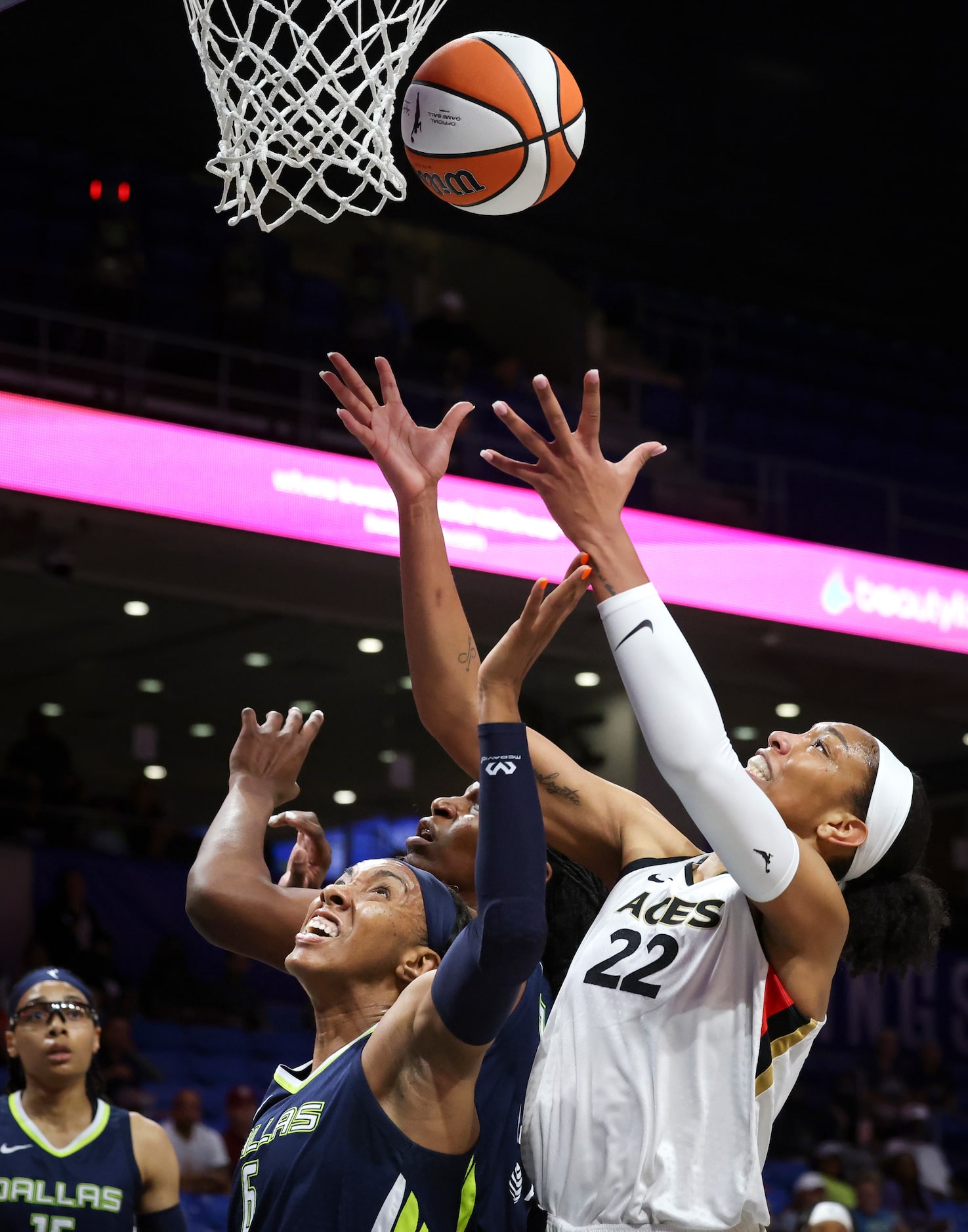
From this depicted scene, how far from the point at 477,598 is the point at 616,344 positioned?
12.2 feet

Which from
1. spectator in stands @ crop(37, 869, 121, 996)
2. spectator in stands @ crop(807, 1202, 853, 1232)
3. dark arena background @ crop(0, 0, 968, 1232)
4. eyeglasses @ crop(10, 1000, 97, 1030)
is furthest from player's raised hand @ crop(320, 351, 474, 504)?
spectator in stands @ crop(37, 869, 121, 996)

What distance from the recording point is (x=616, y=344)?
12586mm

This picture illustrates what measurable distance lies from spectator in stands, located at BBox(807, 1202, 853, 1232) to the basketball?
4225mm

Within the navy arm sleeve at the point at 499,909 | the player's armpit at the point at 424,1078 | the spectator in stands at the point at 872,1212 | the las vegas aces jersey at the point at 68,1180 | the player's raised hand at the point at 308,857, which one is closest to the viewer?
the navy arm sleeve at the point at 499,909

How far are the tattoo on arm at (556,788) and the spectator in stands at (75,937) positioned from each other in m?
6.75

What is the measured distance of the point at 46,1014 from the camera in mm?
4504

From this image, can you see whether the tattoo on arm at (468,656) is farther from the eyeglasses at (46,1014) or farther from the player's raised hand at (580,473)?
the eyeglasses at (46,1014)

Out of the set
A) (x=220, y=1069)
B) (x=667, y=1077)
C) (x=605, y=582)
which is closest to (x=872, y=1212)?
(x=220, y=1069)

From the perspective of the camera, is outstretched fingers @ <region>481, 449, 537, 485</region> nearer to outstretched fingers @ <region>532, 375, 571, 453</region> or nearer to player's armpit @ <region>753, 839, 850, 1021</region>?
outstretched fingers @ <region>532, 375, 571, 453</region>

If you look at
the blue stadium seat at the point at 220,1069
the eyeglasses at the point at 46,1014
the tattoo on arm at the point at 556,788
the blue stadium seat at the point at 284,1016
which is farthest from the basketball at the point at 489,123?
the blue stadium seat at the point at 284,1016

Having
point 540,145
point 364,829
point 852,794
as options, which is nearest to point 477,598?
point 364,829

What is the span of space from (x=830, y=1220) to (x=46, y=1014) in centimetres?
319

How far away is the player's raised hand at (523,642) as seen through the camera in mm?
2215

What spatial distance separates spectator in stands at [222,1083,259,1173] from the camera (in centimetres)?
842
